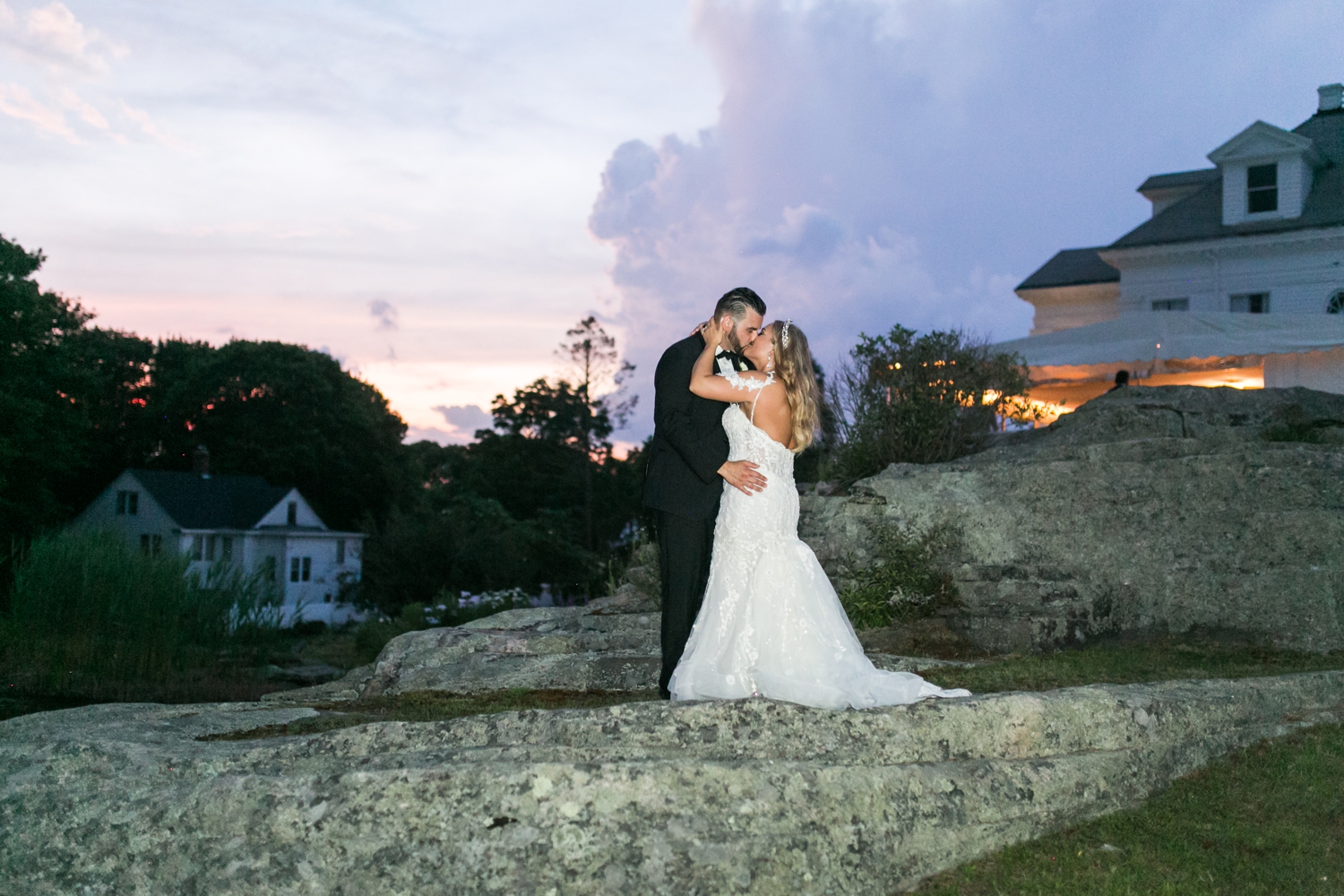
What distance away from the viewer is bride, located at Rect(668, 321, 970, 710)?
228 inches

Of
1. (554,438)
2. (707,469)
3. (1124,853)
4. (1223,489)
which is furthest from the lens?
(554,438)

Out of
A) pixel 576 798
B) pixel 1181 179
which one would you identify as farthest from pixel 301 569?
pixel 576 798

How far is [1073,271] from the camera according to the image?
28.1 meters

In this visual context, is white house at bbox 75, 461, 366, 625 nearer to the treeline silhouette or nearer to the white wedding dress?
the treeline silhouette

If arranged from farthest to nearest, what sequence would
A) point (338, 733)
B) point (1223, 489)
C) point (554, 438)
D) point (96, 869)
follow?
point (554, 438) → point (1223, 489) → point (338, 733) → point (96, 869)

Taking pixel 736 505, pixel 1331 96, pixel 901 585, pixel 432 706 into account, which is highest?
pixel 1331 96

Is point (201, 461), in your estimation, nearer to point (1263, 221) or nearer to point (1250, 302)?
point (1250, 302)

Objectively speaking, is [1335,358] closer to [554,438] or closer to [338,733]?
[338,733]

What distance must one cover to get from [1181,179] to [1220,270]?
448cm

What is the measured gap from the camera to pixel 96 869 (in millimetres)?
4426

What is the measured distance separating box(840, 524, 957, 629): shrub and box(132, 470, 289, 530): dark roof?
37.1 metres

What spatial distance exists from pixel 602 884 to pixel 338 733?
1963 mm

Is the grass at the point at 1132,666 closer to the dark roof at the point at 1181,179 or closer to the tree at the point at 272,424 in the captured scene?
the dark roof at the point at 1181,179

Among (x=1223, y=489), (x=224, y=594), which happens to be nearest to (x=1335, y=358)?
(x=1223, y=489)
